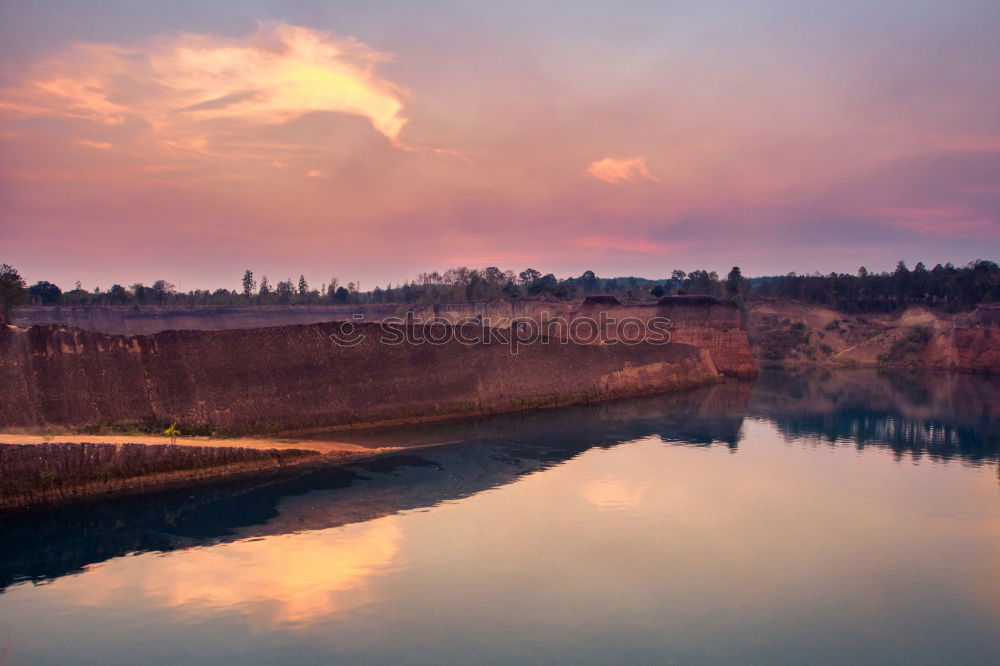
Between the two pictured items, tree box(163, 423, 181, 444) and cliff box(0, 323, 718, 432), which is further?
tree box(163, 423, 181, 444)

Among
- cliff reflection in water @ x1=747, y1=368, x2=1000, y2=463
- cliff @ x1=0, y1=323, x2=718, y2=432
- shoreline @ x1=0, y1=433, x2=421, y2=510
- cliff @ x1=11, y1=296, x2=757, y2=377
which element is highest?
cliff @ x1=11, y1=296, x2=757, y2=377

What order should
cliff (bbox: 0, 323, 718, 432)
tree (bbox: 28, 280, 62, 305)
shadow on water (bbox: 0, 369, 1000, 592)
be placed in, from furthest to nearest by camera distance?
tree (bbox: 28, 280, 62, 305) < cliff (bbox: 0, 323, 718, 432) < shadow on water (bbox: 0, 369, 1000, 592)

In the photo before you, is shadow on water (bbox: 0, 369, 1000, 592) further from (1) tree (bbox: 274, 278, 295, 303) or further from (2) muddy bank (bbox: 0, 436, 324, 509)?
(1) tree (bbox: 274, 278, 295, 303)

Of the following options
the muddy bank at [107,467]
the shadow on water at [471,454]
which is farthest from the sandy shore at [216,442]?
the shadow on water at [471,454]

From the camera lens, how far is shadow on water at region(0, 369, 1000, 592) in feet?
49.4

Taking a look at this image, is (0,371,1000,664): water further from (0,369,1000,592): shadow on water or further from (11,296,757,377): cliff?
(11,296,757,377): cliff

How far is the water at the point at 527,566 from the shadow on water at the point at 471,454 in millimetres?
103

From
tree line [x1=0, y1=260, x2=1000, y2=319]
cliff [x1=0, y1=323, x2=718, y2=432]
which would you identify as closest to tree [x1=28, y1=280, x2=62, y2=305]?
tree line [x1=0, y1=260, x2=1000, y2=319]

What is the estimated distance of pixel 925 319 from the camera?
63.5 m

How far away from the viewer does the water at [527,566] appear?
1088 centimetres

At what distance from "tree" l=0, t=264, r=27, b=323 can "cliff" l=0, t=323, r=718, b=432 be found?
31437 millimetres

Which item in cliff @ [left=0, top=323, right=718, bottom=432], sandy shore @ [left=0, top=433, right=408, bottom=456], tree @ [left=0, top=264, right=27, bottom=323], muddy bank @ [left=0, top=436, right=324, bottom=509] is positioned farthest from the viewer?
tree @ [left=0, top=264, right=27, bottom=323]

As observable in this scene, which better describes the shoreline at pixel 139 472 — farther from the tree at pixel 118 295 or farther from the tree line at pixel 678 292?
the tree at pixel 118 295

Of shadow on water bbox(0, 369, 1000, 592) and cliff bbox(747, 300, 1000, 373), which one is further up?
cliff bbox(747, 300, 1000, 373)
